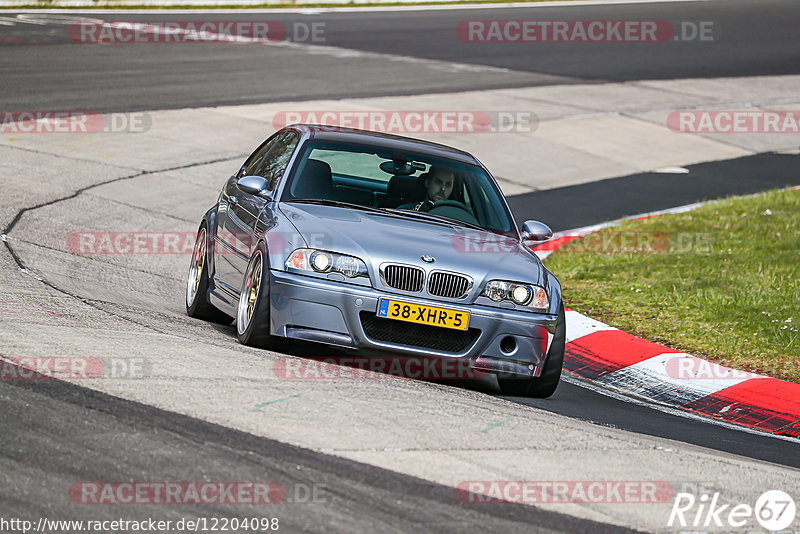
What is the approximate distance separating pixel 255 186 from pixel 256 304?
1190mm

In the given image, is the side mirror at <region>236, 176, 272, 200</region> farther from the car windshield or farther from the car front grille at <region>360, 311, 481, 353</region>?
the car front grille at <region>360, 311, 481, 353</region>

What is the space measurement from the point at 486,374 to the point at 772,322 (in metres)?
3.58

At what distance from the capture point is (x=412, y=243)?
23.5 feet

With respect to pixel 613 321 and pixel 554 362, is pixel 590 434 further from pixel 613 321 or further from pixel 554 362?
pixel 613 321

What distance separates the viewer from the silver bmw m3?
6867 mm

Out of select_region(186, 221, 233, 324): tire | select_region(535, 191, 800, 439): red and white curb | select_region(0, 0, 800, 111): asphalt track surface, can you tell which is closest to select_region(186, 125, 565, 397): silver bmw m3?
select_region(186, 221, 233, 324): tire

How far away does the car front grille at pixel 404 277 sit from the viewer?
690 cm

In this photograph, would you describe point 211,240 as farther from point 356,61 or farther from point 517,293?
point 356,61

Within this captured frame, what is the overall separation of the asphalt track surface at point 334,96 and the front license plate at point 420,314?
2.53 feet

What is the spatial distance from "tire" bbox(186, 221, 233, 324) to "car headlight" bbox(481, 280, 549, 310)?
248cm

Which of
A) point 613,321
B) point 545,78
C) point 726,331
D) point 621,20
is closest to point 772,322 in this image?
point 726,331

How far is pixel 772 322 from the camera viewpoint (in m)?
9.67

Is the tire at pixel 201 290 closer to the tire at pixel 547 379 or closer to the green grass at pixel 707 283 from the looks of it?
the tire at pixel 547 379

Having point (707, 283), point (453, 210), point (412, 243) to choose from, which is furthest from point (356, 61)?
point (412, 243)
